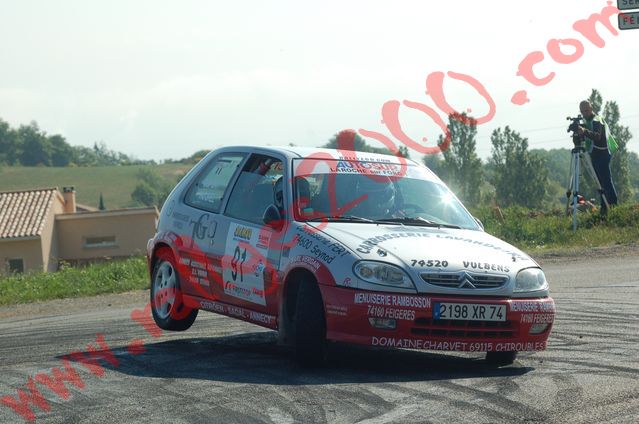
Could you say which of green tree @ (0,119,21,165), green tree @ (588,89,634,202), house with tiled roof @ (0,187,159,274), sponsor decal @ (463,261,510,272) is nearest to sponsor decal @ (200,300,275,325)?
sponsor decal @ (463,261,510,272)

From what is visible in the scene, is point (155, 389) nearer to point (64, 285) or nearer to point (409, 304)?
point (409, 304)

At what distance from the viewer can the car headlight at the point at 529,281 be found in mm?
7945

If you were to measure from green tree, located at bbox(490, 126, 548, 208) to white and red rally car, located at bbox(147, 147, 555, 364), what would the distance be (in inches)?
3624

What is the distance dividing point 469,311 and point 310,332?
1082 mm

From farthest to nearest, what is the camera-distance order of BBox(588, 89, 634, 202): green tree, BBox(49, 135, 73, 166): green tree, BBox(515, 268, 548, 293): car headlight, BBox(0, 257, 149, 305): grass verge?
BBox(49, 135, 73, 166): green tree
BBox(588, 89, 634, 202): green tree
BBox(0, 257, 149, 305): grass verge
BBox(515, 268, 548, 293): car headlight

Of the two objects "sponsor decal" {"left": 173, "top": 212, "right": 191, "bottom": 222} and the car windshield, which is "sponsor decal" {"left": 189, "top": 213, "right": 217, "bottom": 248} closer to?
"sponsor decal" {"left": 173, "top": 212, "right": 191, "bottom": 222}

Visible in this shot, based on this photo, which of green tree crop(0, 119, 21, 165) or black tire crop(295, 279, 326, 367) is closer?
black tire crop(295, 279, 326, 367)

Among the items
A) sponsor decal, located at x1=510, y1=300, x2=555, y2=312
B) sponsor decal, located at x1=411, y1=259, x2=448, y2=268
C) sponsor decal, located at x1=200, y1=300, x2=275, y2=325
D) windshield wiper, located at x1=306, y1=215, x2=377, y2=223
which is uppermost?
windshield wiper, located at x1=306, y1=215, x2=377, y2=223

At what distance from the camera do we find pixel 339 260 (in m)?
7.72

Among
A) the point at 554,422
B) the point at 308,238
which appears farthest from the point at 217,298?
the point at 554,422

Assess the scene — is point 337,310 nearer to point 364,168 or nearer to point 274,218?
point 274,218

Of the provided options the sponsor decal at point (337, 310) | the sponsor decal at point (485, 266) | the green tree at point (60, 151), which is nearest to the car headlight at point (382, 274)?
the sponsor decal at point (337, 310)

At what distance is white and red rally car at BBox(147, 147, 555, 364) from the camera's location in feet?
25.0

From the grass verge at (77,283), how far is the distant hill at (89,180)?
115090mm
